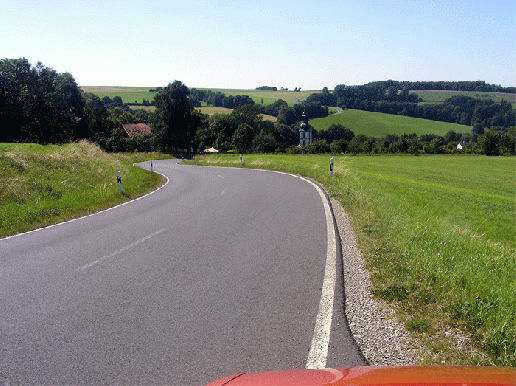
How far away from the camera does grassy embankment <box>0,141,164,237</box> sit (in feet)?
36.6

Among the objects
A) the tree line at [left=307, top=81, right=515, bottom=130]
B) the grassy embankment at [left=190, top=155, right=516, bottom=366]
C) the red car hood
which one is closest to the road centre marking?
the grassy embankment at [left=190, top=155, right=516, bottom=366]

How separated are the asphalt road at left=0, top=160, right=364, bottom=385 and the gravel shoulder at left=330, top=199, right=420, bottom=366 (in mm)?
136

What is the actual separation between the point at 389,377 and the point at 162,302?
134 inches

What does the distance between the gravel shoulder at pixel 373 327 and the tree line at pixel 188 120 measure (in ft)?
175

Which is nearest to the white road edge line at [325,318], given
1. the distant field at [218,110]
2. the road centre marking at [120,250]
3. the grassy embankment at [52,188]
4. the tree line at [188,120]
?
the road centre marking at [120,250]

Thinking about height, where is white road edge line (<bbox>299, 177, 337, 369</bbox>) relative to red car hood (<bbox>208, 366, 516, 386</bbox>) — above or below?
below

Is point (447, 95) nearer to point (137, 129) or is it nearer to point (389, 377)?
point (137, 129)

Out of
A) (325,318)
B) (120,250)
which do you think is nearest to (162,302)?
(325,318)

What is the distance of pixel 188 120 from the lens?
69500 mm

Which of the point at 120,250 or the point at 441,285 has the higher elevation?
the point at 441,285

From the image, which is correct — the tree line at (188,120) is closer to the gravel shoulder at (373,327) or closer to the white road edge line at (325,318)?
the white road edge line at (325,318)

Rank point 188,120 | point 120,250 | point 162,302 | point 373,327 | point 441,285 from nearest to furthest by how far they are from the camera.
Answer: point 373,327 → point 162,302 → point 441,285 → point 120,250 → point 188,120

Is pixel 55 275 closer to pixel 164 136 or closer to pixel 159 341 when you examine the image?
pixel 159 341

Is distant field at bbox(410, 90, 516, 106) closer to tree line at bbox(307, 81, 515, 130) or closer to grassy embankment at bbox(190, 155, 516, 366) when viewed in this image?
tree line at bbox(307, 81, 515, 130)
